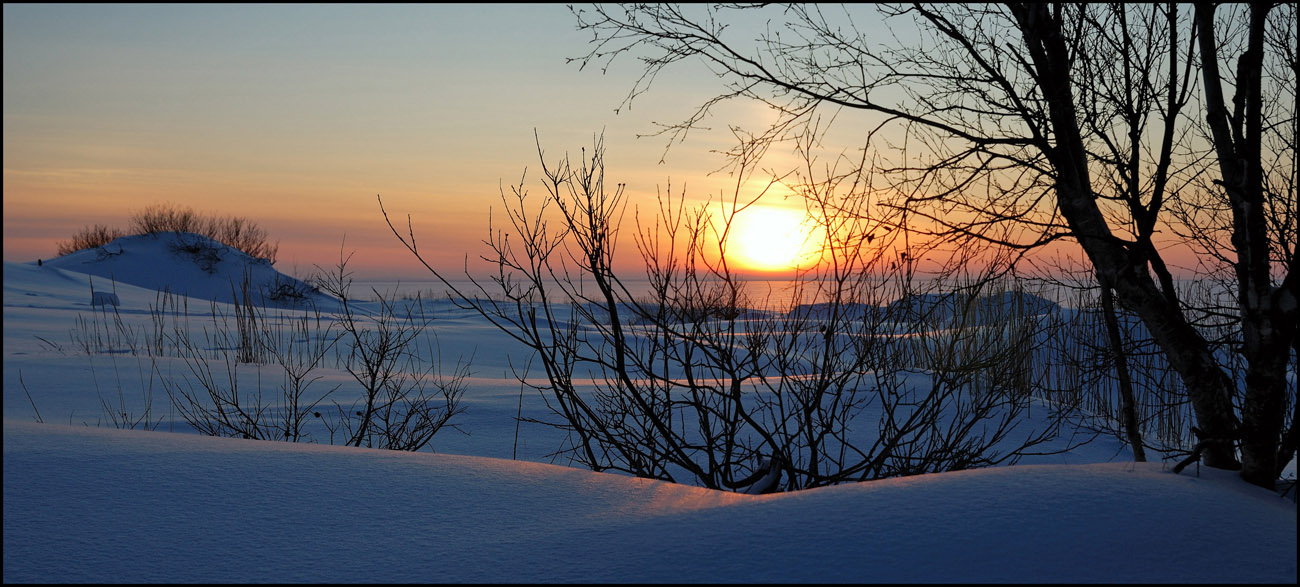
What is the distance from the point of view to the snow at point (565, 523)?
1536mm

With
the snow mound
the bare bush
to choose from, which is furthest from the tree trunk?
the snow mound

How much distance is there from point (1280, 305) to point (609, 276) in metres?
2.10

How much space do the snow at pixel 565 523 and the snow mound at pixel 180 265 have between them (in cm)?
1689

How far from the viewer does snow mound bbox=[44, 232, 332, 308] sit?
18516 mm

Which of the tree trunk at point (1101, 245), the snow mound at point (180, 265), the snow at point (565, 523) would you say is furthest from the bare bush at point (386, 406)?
the snow mound at point (180, 265)

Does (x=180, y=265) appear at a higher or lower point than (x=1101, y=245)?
lower

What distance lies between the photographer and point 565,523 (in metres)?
1.92

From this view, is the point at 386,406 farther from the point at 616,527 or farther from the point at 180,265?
the point at 180,265

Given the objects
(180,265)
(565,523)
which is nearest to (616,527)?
(565,523)

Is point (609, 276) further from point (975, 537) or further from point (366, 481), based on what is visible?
point (975, 537)

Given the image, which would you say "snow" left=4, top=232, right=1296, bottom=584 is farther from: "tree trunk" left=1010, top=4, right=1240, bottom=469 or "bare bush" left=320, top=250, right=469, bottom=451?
"bare bush" left=320, top=250, right=469, bottom=451

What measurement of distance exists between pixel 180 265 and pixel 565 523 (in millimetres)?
20426

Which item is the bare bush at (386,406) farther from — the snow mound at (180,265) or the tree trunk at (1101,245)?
the snow mound at (180,265)

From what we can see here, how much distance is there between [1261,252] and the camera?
93.8 inches
